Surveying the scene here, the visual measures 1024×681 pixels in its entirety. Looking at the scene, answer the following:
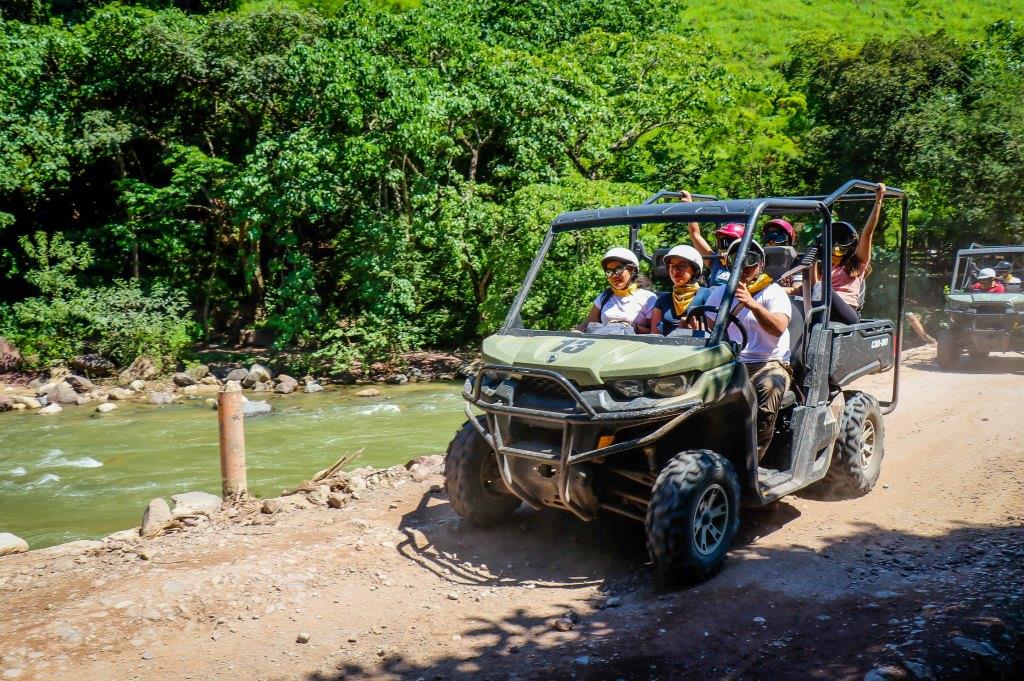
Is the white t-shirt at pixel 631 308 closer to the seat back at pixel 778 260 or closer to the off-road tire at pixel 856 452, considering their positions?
the seat back at pixel 778 260

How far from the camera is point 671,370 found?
537 centimetres

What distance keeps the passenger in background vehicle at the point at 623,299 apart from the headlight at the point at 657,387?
3.81 feet

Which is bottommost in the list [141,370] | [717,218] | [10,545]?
[141,370]

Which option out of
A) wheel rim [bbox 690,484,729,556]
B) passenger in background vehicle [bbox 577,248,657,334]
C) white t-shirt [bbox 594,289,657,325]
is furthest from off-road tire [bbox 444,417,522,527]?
wheel rim [bbox 690,484,729,556]

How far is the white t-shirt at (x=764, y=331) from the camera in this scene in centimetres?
633

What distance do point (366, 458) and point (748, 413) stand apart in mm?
6983

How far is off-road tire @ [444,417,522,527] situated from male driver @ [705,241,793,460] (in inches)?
72.8

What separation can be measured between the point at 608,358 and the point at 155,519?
4494mm

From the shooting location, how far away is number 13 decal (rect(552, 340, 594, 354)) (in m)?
5.76

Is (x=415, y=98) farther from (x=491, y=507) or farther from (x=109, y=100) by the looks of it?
(x=491, y=507)

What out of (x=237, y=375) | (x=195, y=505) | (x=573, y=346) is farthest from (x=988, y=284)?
(x=237, y=375)

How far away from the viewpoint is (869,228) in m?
7.43

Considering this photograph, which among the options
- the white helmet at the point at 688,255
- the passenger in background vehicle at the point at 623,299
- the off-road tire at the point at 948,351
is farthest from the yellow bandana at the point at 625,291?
the off-road tire at the point at 948,351

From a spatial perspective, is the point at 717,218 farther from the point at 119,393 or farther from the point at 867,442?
the point at 119,393
